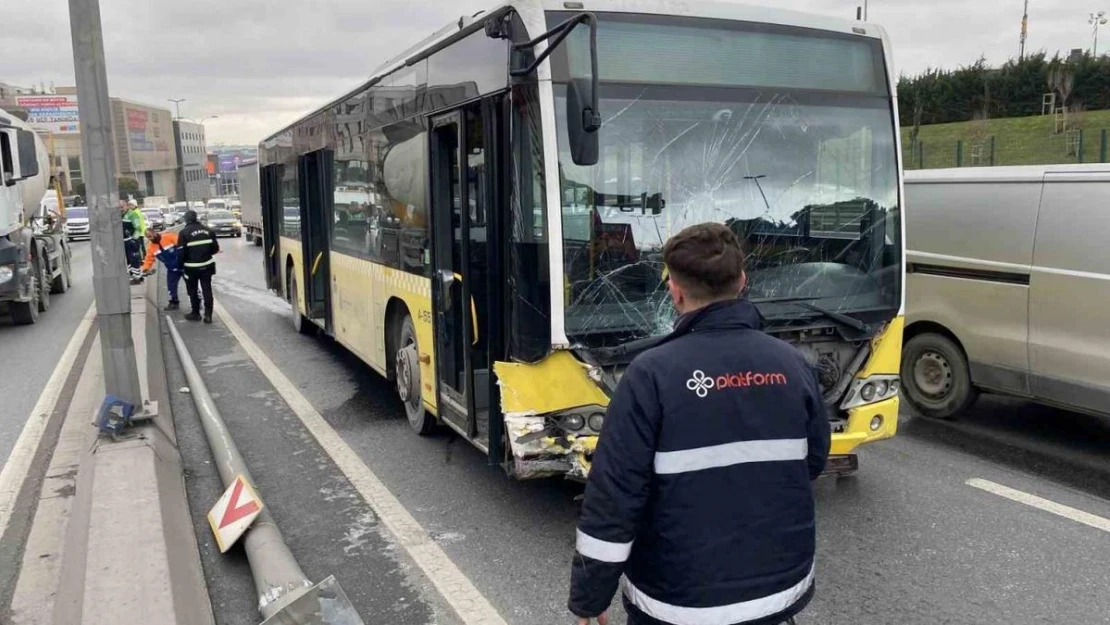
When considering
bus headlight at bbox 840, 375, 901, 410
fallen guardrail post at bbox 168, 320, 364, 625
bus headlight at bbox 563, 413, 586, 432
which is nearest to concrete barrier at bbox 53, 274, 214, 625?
fallen guardrail post at bbox 168, 320, 364, 625

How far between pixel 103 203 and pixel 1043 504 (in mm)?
6429

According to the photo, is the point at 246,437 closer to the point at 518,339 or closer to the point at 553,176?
the point at 518,339

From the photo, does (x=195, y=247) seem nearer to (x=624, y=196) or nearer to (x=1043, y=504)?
(x=624, y=196)

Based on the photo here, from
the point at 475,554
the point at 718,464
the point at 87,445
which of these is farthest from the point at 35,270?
→ the point at 718,464

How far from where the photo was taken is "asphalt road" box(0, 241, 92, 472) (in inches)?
301

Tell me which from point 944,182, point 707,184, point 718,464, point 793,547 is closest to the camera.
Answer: point 718,464

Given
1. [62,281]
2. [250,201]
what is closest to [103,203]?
[62,281]

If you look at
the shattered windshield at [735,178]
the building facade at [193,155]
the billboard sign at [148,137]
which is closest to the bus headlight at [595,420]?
the shattered windshield at [735,178]

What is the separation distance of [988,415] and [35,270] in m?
14.4

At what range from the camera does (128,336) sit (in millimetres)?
6094

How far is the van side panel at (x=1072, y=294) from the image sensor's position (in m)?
5.61

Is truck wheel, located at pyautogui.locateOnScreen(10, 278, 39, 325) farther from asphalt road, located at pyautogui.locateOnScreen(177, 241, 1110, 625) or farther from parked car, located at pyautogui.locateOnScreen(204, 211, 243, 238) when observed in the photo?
parked car, located at pyautogui.locateOnScreen(204, 211, 243, 238)

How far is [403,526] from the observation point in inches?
195

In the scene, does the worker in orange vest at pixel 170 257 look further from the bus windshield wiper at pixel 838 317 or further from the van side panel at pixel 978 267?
the bus windshield wiper at pixel 838 317
